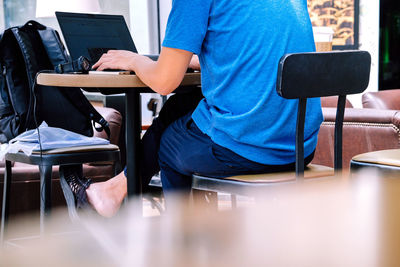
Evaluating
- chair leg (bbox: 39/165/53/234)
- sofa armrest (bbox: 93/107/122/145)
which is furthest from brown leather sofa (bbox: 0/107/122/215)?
chair leg (bbox: 39/165/53/234)

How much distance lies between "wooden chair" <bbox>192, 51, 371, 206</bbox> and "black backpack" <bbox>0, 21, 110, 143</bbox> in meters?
0.75

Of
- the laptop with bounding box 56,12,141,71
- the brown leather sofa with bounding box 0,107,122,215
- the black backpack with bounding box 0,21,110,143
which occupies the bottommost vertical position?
the brown leather sofa with bounding box 0,107,122,215

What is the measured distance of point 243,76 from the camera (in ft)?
4.66

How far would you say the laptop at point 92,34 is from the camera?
1.58 meters

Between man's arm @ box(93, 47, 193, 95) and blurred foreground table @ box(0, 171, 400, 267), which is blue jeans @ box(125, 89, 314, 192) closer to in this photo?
man's arm @ box(93, 47, 193, 95)

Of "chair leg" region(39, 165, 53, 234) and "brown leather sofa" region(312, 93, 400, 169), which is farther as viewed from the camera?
"brown leather sofa" region(312, 93, 400, 169)

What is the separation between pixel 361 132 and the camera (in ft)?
8.45

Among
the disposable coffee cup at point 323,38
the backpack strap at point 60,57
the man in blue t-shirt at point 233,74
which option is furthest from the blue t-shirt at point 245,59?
the disposable coffee cup at point 323,38

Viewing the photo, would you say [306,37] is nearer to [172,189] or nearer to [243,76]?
[243,76]

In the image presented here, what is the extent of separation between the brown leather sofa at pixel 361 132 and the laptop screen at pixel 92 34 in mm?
1255

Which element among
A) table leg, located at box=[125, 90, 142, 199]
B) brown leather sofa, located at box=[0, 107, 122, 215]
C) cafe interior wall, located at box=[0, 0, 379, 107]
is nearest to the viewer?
table leg, located at box=[125, 90, 142, 199]

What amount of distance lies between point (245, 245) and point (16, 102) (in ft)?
6.38

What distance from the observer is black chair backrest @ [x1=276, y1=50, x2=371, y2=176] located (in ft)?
4.21

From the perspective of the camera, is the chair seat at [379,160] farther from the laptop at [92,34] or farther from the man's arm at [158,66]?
the laptop at [92,34]
